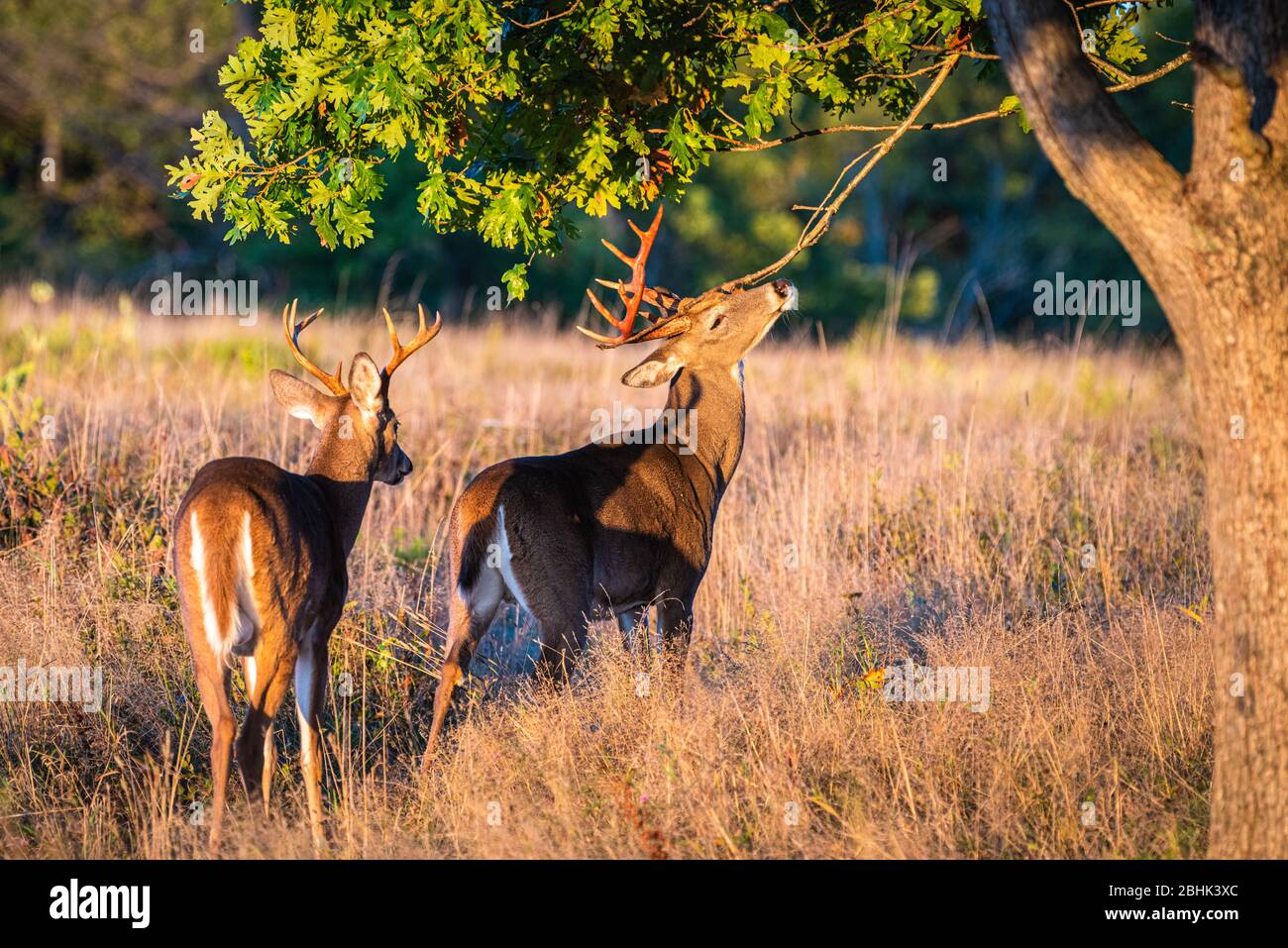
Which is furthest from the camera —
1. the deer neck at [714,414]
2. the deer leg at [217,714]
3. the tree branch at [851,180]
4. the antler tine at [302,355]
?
the deer neck at [714,414]

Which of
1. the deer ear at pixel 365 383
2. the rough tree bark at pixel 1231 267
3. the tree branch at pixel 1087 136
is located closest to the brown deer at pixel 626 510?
the deer ear at pixel 365 383

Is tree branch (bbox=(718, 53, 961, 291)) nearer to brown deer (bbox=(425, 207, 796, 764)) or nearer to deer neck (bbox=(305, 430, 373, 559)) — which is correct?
brown deer (bbox=(425, 207, 796, 764))

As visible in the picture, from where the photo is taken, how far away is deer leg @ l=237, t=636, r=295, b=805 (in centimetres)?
498

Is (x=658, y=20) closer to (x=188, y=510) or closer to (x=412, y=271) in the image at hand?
(x=188, y=510)

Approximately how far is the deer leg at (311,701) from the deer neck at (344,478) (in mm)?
542

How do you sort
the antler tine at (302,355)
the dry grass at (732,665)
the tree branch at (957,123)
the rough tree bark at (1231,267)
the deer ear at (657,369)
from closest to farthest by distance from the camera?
the rough tree bark at (1231,267), the dry grass at (732,665), the tree branch at (957,123), the antler tine at (302,355), the deer ear at (657,369)

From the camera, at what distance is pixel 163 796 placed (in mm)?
5246

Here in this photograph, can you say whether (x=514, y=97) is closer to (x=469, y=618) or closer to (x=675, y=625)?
(x=469, y=618)

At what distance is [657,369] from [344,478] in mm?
1736

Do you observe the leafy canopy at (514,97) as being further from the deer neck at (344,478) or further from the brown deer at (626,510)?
the deer neck at (344,478)

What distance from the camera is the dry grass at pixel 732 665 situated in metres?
5.05

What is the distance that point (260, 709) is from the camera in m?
5.03
